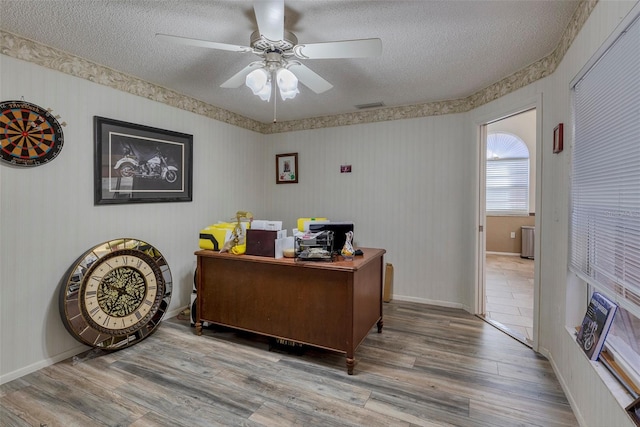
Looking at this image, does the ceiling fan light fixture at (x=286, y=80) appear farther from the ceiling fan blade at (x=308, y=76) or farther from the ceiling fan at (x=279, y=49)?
the ceiling fan blade at (x=308, y=76)

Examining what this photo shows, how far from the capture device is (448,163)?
360 centimetres

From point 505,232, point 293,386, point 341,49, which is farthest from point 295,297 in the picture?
point 505,232

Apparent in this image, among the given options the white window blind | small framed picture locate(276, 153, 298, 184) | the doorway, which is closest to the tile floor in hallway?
the doorway

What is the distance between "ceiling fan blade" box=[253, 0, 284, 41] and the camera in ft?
4.95

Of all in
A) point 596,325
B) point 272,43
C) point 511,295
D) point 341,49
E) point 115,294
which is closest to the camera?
point 596,325

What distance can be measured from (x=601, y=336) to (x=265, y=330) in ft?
7.21

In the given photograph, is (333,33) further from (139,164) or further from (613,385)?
(613,385)

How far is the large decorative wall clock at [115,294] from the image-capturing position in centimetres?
236

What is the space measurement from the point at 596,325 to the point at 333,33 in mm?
2353

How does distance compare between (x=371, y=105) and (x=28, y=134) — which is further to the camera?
(x=371, y=105)

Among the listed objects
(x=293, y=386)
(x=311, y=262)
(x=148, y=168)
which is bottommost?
(x=293, y=386)

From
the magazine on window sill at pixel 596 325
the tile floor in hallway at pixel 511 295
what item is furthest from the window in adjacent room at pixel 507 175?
the magazine on window sill at pixel 596 325

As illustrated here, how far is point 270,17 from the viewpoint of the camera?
5.22ft

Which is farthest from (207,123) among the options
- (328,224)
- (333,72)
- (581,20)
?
(581,20)
